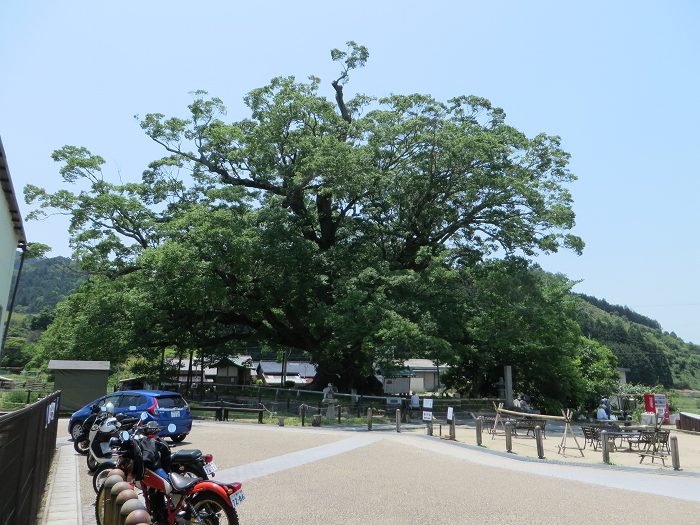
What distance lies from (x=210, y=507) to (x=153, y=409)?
30.9 feet

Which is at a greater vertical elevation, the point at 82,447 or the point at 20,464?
the point at 20,464

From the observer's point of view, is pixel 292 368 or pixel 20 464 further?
pixel 292 368

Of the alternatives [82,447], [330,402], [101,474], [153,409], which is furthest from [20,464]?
[330,402]

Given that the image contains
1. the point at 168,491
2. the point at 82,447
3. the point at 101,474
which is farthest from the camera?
the point at 82,447

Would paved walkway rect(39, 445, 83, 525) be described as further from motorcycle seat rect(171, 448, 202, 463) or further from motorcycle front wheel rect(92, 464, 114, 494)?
motorcycle seat rect(171, 448, 202, 463)

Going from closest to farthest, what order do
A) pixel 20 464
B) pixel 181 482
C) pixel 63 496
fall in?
pixel 20 464
pixel 181 482
pixel 63 496

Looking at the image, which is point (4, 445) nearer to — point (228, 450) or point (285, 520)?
point (285, 520)

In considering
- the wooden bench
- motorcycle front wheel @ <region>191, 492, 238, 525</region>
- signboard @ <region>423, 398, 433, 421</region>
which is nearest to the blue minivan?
the wooden bench

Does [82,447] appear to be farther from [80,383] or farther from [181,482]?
[80,383]

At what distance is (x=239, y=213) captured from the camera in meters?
31.9

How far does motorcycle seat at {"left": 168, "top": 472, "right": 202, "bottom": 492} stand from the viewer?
6340mm

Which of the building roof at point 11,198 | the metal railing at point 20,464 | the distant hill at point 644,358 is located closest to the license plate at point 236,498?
the metal railing at point 20,464

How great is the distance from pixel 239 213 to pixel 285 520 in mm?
25876

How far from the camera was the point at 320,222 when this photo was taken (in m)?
34.6
